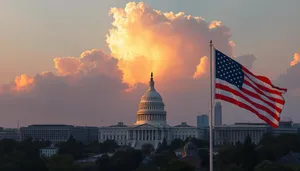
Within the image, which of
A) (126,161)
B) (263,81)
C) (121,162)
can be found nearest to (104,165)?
(121,162)

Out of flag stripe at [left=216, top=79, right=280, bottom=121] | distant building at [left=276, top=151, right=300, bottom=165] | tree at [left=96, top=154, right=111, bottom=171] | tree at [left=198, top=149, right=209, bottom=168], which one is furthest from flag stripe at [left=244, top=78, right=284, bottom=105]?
tree at [left=198, top=149, right=209, bottom=168]

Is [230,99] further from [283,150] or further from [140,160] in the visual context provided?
[283,150]

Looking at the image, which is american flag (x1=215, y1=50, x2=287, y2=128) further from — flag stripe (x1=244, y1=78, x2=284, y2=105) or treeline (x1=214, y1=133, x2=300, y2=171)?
treeline (x1=214, y1=133, x2=300, y2=171)

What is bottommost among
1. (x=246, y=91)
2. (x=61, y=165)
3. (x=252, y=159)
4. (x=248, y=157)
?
(x=61, y=165)

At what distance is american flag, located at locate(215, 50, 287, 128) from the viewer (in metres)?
37.6

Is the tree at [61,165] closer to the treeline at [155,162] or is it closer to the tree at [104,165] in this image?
the treeline at [155,162]

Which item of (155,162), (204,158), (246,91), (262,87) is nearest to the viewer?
(246,91)

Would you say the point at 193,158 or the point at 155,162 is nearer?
the point at 193,158

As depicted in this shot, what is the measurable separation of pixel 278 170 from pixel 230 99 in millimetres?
65277

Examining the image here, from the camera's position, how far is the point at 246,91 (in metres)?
38.0

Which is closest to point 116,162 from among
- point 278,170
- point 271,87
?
point 278,170

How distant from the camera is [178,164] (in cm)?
10500

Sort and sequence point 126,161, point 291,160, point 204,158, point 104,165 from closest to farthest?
point 104,165, point 291,160, point 126,161, point 204,158

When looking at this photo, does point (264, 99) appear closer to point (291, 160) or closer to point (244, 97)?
point (244, 97)
